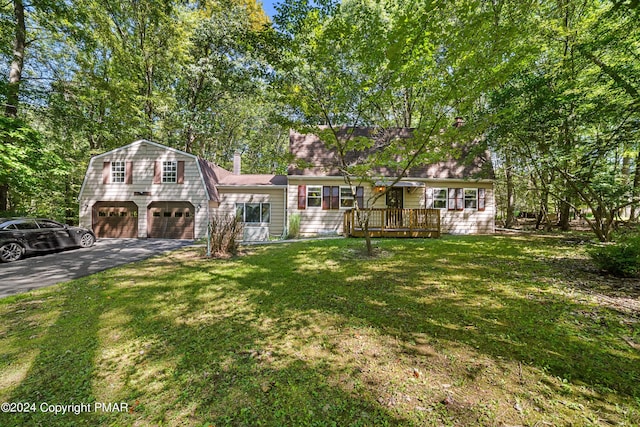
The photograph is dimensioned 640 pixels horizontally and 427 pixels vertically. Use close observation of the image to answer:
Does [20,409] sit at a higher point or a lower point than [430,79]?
lower

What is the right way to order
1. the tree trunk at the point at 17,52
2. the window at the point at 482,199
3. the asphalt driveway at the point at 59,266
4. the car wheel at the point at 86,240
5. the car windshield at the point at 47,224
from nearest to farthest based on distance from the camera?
1. the asphalt driveway at the point at 59,266
2. the car windshield at the point at 47,224
3. the car wheel at the point at 86,240
4. the tree trunk at the point at 17,52
5. the window at the point at 482,199

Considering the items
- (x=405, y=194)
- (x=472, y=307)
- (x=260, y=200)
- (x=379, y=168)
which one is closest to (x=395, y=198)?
(x=405, y=194)

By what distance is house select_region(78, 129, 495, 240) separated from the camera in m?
14.1

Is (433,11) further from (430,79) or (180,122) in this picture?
(180,122)

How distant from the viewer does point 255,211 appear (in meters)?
15.0

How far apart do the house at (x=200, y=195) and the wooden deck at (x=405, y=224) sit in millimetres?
2452

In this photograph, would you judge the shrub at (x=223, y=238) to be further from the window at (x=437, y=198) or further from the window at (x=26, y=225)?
the window at (x=437, y=198)

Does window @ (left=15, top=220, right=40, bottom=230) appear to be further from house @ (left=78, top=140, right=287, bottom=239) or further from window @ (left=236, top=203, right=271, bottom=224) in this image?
window @ (left=236, top=203, right=271, bottom=224)

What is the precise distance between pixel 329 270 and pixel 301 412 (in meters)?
4.31

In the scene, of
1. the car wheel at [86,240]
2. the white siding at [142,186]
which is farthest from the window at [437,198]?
the car wheel at [86,240]

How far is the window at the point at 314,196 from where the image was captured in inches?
563

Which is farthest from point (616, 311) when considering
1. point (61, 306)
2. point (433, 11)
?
point (61, 306)

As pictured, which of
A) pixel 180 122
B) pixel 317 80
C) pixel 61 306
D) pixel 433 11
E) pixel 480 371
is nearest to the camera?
pixel 480 371

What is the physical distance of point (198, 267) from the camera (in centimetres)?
687
